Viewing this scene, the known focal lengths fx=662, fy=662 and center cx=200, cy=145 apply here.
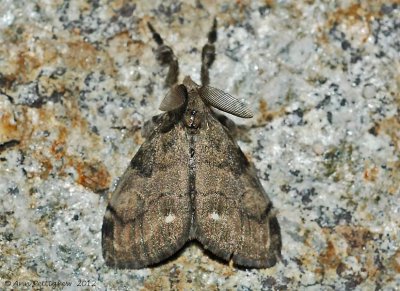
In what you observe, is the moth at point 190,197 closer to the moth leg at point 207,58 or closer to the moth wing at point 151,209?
the moth wing at point 151,209

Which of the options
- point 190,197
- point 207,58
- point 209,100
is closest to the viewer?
point 190,197

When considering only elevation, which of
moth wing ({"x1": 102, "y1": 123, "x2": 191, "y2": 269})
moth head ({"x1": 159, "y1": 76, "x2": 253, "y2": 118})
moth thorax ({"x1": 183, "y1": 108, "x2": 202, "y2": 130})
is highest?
moth head ({"x1": 159, "y1": 76, "x2": 253, "y2": 118})

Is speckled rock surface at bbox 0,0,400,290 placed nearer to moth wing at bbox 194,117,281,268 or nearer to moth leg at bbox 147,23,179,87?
moth leg at bbox 147,23,179,87

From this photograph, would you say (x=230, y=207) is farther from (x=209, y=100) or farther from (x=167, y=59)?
(x=167, y=59)

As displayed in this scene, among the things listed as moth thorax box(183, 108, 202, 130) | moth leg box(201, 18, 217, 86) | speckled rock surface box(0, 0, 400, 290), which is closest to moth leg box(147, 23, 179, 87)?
speckled rock surface box(0, 0, 400, 290)

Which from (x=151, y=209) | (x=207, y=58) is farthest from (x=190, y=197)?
(x=207, y=58)

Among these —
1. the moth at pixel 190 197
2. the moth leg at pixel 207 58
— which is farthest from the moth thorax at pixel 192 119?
the moth leg at pixel 207 58
